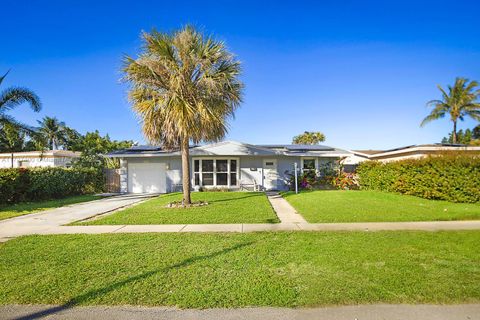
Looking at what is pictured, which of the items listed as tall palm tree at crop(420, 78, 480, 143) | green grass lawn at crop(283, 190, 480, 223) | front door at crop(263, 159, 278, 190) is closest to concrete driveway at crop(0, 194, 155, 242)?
green grass lawn at crop(283, 190, 480, 223)

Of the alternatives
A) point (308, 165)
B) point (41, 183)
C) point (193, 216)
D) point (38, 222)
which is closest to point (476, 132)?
point (308, 165)

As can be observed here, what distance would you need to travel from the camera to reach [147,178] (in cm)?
1998

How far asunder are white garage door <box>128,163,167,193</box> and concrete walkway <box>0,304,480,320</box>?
16827mm

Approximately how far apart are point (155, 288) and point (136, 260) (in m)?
1.33

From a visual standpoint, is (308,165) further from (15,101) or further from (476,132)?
(476,132)

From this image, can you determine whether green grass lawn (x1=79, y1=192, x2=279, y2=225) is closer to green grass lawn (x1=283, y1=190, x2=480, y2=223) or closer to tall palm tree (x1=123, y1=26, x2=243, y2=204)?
green grass lawn (x1=283, y1=190, x2=480, y2=223)

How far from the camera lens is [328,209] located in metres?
10.3

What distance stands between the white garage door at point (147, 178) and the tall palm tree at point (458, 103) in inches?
1055

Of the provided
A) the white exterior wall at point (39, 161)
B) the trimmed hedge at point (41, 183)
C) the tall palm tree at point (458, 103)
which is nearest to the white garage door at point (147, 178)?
the trimmed hedge at point (41, 183)

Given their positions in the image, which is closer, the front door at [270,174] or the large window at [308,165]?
the front door at [270,174]

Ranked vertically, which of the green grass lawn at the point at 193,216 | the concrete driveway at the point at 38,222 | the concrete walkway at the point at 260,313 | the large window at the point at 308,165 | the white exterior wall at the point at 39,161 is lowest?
the concrete walkway at the point at 260,313

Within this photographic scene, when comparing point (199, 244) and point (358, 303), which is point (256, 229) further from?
point (358, 303)

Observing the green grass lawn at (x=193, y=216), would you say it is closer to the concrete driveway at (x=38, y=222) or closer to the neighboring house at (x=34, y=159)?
the concrete driveway at (x=38, y=222)

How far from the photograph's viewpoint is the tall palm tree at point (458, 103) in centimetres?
2708
